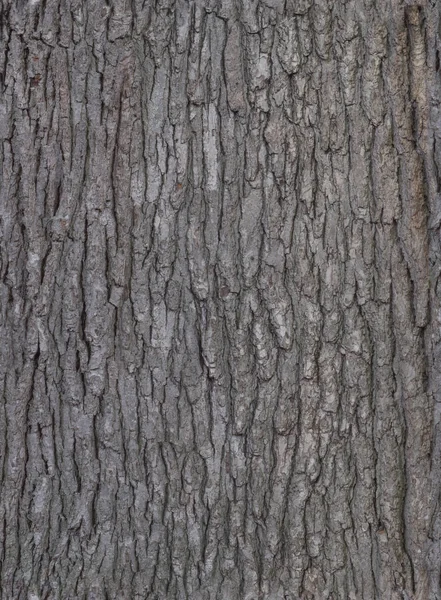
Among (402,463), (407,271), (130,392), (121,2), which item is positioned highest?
(121,2)

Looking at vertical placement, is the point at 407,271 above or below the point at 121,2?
below

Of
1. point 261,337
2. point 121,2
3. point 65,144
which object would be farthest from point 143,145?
point 261,337

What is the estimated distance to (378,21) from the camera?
2094mm

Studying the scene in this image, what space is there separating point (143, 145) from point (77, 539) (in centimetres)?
112

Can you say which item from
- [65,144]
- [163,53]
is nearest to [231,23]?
[163,53]

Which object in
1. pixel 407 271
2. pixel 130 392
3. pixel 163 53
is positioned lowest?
pixel 130 392

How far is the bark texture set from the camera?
2102 mm

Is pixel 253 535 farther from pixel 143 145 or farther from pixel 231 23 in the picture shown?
pixel 231 23

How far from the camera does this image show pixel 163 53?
211 centimetres

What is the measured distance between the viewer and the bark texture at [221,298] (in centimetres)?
210

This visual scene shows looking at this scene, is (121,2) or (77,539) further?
(77,539)

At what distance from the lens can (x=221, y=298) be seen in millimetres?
2152

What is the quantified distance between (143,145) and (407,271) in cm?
79

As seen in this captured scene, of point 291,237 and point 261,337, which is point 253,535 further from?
point 291,237
